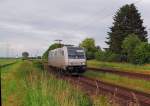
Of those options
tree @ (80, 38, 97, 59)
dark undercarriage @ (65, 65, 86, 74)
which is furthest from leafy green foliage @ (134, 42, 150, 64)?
tree @ (80, 38, 97, 59)

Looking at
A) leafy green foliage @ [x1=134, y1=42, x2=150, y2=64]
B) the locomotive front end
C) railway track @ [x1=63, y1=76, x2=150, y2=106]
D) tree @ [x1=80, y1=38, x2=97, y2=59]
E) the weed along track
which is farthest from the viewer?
tree @ [x1=80, y1=38, x2=97, y2=59]

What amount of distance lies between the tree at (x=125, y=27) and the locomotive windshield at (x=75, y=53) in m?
43.2

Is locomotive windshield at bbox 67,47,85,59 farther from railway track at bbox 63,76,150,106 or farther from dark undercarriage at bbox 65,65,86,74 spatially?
railway track at bbox 63,76,150,106

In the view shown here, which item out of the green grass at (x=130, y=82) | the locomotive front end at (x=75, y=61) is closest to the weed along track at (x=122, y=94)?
the green grass at (x=130, y=82)

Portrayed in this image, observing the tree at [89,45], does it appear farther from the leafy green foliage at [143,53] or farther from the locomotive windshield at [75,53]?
the locomotive windshield at [75,53]

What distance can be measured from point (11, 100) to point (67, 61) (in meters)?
20.5

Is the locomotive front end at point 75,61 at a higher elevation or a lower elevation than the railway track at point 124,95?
higher

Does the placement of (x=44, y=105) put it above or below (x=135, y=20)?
below

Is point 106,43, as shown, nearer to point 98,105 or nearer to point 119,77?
point 119,77

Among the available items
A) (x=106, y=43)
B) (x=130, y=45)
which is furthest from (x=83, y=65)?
(x=106, y=43)

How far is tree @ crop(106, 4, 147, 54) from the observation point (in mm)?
78375

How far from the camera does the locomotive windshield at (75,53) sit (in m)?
34.7

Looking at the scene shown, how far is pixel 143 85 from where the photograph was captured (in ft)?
75.4

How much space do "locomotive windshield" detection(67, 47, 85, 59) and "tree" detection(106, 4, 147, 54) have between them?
43198 mm
